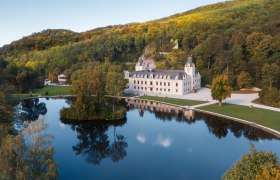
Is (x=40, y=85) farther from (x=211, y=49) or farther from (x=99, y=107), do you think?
(x=211, y=49)

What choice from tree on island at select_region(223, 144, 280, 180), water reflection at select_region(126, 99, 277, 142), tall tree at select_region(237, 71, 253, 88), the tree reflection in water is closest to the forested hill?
tall tree at select_region(237, 71, 253, 88)

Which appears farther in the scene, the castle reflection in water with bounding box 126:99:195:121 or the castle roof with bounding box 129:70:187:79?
the castle roof with bounding box 129:70:187:79

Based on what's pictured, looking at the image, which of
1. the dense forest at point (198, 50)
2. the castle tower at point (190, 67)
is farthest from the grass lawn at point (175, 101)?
the dense forest at point (198, 50)

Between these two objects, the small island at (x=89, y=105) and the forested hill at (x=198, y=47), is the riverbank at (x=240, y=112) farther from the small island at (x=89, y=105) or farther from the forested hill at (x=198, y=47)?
the forested hill at (x=198, y=47)

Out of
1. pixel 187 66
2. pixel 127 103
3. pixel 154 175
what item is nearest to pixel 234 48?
pixel 187 66

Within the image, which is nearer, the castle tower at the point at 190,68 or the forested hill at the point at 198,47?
the castle tower at the point at 190,68

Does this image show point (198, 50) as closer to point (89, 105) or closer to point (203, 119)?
point (203, 119)

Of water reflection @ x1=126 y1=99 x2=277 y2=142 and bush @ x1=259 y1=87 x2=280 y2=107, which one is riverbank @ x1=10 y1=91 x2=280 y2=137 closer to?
water reflection @ x1=126 y1=99 x2=277 y2=142
